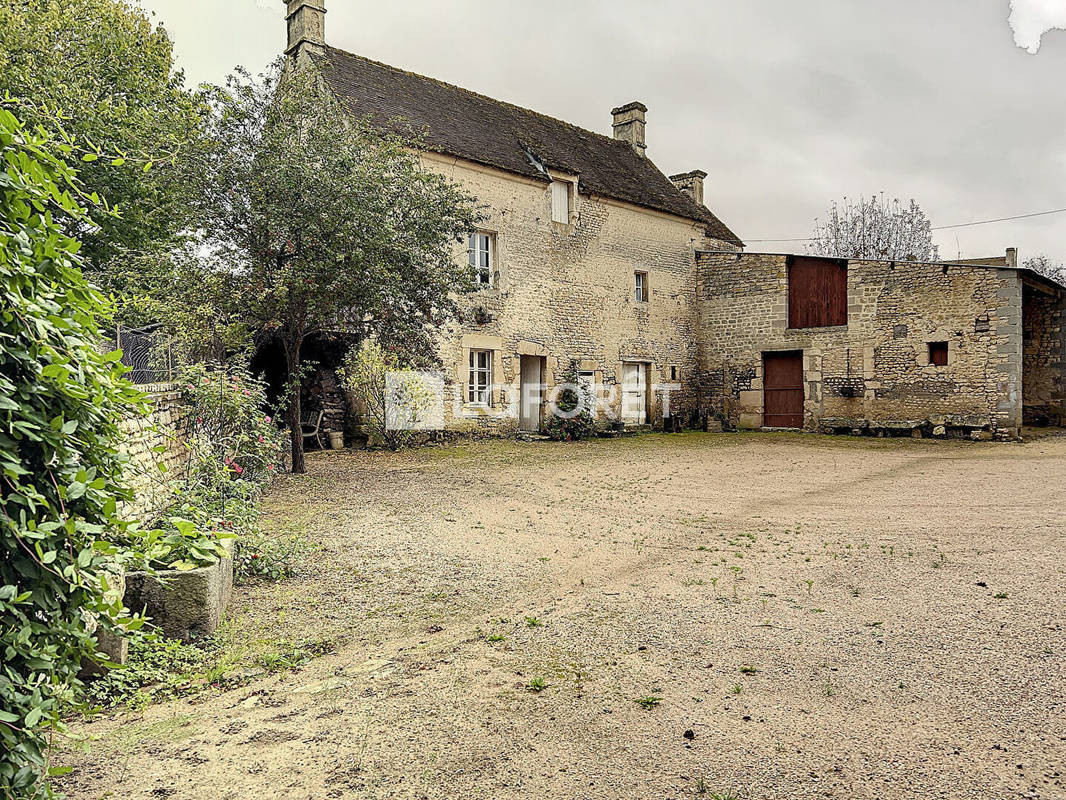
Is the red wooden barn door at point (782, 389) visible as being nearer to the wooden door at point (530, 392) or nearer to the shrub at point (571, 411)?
the shrub at point (571, 411)

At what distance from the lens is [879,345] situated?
17.3 meters

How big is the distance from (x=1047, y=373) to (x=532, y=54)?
1719 cm

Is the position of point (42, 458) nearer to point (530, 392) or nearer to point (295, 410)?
point (295, 410)

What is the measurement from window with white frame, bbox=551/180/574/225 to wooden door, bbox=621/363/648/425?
4.40 metres

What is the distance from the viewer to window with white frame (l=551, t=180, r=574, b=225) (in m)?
16.8

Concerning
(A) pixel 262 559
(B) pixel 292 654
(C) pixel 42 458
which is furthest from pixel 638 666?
(A) pixel 262 559

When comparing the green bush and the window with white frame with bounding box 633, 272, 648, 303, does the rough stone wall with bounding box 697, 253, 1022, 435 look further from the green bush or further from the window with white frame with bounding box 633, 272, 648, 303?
the green bush

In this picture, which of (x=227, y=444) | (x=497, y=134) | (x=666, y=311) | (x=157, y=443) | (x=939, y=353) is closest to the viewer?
(x=157, y=443)

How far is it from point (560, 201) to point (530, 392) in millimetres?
4922

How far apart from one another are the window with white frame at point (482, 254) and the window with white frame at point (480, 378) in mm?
1629

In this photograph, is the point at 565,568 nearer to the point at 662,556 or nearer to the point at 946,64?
the point at 662,556

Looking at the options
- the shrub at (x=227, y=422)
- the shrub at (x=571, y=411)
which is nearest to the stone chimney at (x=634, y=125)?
the shrub at (x=571, y=411)

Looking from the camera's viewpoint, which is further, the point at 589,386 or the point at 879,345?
the point at 589,386

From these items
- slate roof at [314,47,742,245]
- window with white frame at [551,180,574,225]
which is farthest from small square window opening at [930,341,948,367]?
window with white frame at [551,180,574,225]
